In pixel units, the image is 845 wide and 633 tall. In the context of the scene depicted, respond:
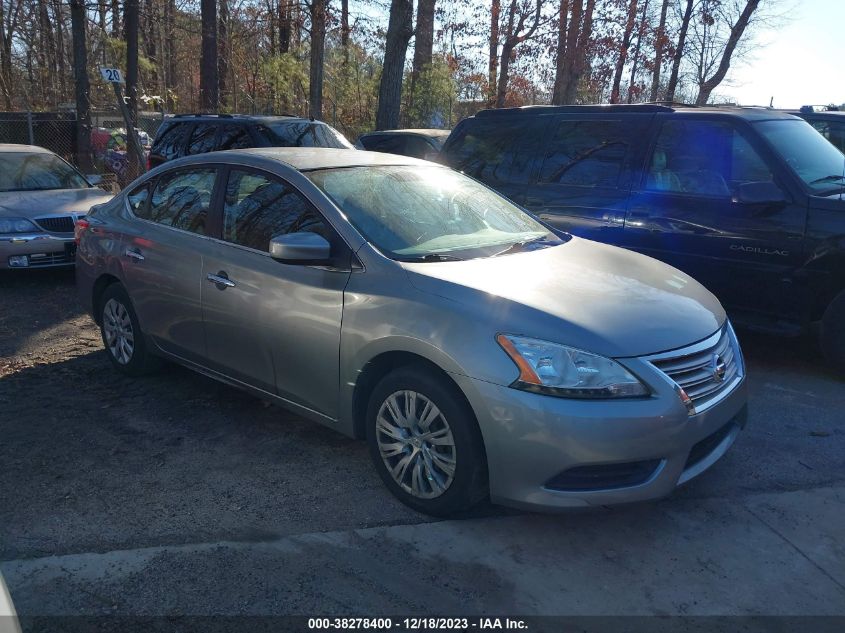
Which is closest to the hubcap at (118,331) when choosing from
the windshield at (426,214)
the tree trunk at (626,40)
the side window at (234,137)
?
the windshield at (426,214)

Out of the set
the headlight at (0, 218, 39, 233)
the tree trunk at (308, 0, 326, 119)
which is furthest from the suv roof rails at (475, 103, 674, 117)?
the tree trunk at (308, 0, 326, 119)

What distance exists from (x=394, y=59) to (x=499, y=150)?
8602mm

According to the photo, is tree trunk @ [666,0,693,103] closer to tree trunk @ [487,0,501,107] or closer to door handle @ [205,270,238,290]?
tree trunk @ [487,0,501,107]

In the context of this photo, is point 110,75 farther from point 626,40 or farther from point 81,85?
point 626,40

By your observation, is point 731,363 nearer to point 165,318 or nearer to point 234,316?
point 234,316

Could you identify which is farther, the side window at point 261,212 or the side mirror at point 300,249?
the side window at point 261,212

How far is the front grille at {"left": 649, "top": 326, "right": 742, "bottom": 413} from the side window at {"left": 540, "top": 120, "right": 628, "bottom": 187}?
9.61 feet

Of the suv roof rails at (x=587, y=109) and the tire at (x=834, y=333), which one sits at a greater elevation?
the suv roof rails at (x=587, y=109)

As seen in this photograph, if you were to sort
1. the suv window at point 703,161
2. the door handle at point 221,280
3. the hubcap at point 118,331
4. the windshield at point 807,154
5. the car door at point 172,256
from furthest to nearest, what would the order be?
the suv window at point 703,161 → the windshield at point 807,154 → the hubcap at point 118,331 → the car door at point 172,256 → the door handle at point 221,280

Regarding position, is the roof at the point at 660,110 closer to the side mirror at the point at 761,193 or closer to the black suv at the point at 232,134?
the side mirror at the point at 761,193

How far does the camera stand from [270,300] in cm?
404

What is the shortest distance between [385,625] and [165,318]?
9.32 ft

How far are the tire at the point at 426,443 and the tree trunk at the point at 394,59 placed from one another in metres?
12.2

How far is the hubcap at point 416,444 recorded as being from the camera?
3.35m
